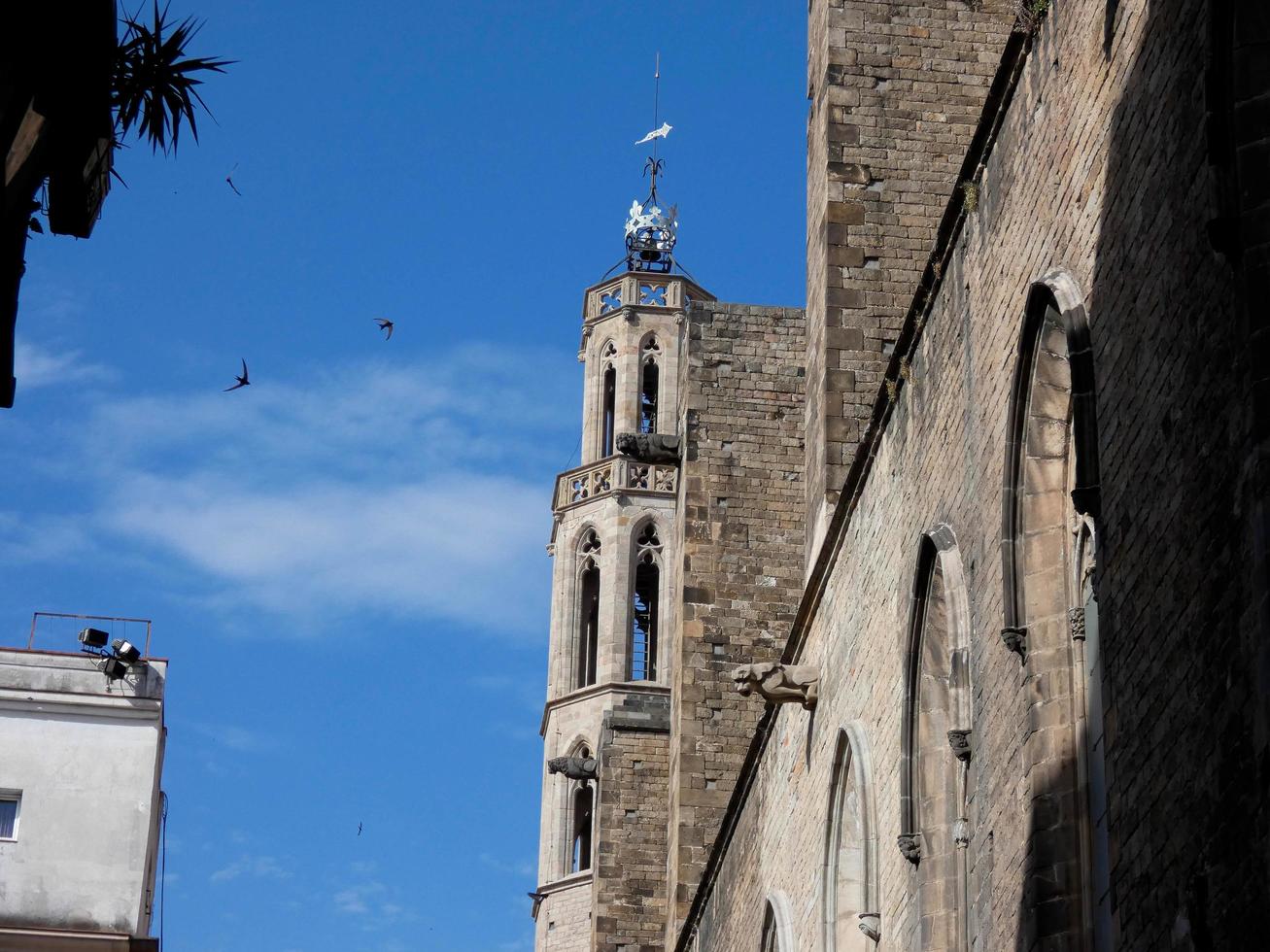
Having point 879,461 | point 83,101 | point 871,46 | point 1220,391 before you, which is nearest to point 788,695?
point 879,461

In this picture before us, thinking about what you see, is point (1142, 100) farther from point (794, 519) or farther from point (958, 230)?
point (794, 519)

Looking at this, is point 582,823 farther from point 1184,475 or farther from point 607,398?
point 1184,475

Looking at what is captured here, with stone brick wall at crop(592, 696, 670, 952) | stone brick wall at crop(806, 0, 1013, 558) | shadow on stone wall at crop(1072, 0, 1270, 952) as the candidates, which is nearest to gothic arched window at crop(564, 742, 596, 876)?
stone brick wall at crop(592, 696, 670, 952)

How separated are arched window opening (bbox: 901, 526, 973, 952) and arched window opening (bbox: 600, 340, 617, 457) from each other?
43.3 m

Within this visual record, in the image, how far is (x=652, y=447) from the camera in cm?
2809

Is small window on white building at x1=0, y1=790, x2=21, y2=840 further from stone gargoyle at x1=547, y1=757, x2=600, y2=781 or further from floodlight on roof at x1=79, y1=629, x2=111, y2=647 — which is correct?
stone gargoyle at x1=547, y1=757, x2=600, y2=781

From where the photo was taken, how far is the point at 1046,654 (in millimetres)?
11578

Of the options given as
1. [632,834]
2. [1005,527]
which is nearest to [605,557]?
[632,834]

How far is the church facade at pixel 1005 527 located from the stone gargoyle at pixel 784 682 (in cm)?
3

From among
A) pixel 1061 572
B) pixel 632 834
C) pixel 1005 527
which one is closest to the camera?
pixel 1061 572

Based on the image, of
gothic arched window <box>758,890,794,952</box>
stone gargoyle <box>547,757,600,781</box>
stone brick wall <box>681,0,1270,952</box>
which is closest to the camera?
stone brick wall <box>681,0,1270,952</box>

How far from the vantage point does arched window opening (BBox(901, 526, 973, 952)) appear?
42.8 feet

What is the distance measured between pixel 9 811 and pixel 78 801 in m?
0.67

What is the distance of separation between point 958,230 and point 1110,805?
Answer: 14.0ft
